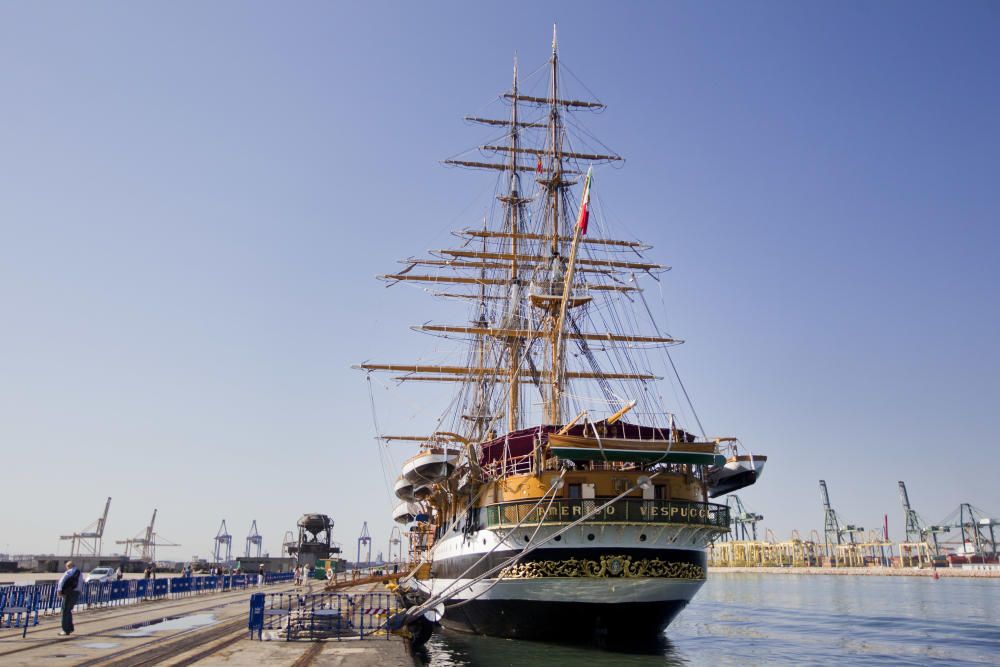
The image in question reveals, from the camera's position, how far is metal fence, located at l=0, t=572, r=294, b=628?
2297 centimetres

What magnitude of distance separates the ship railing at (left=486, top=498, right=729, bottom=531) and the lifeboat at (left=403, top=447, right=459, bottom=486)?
5973mm

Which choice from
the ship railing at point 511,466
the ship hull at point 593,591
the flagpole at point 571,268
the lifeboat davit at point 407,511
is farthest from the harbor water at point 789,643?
the lifeboat davit at point 407,511

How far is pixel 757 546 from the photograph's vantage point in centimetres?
17725

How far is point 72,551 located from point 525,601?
177430 millimetres

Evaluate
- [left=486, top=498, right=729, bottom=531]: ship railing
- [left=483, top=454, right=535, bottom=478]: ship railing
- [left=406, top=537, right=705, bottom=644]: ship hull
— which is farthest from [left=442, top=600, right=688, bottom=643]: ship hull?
[left=483, top=454, right=535, bottom=478]: ship railing

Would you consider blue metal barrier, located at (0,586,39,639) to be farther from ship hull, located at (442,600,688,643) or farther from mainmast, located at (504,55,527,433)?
mainmast, located at (504,55,527,433)

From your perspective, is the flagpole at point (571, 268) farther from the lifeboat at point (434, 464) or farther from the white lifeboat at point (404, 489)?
the white lifeboat at point (404, 489)

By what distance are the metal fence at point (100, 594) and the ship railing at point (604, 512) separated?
14.6m

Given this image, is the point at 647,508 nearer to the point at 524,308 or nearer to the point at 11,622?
the point at 11,622

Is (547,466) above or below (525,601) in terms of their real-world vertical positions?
above

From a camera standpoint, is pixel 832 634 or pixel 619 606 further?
pixel 832 634

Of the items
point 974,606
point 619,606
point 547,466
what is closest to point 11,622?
point 547,466

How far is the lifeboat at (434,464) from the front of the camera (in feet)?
104

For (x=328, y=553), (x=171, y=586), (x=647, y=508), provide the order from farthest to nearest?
(x=328, y=553) → (x=171, y=586) → (x=647, y=508)
